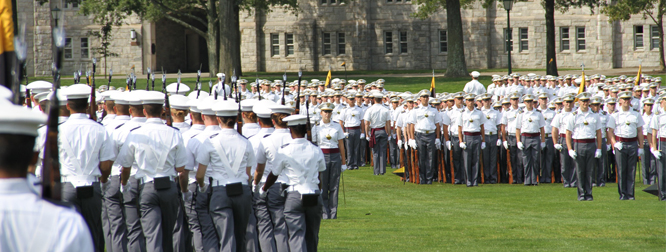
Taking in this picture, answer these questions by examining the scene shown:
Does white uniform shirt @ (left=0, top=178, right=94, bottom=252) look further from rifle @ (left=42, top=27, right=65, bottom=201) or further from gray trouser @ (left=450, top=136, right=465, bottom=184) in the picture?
gray trouser @ (left=450, top=136, right=465, bottom=184)

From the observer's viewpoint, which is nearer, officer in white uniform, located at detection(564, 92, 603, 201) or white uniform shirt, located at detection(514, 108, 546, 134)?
officer in white uniform, located at detection(564, 92, 603, 201)

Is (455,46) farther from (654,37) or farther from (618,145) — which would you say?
(618,145)

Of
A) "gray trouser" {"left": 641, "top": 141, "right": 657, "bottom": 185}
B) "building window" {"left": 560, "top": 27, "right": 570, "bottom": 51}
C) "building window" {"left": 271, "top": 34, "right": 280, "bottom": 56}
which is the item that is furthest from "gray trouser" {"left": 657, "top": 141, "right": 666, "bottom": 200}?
"building window" {"left": 271, "top": 34, "right": 280, "bottom": 56}

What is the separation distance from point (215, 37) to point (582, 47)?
916 inches

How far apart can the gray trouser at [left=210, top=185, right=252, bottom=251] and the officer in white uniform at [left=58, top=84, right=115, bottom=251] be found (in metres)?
1.16

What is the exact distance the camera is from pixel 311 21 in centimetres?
5031

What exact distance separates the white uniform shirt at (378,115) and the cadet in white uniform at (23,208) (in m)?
17.5

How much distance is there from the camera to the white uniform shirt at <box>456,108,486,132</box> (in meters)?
17.5

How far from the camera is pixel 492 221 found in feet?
39.7

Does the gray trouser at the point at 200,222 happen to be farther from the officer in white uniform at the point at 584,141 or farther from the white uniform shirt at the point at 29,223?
the officer in white uniform at the point at 584,141

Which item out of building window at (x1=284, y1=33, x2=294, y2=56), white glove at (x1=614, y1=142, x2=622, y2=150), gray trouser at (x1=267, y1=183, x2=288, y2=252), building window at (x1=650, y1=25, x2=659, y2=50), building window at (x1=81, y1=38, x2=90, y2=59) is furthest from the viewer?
building window at (x1=284, y1=33, x2=294, y2=56)

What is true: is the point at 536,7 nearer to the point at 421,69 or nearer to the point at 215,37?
the point at 421,69

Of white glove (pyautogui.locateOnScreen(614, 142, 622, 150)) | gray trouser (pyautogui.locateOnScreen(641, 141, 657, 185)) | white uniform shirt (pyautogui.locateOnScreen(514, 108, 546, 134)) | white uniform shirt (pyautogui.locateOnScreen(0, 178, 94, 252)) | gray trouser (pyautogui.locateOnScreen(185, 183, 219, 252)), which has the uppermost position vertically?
white uniform shirt (pyautogui.locateOnScreen(0, 178, 94, 252))

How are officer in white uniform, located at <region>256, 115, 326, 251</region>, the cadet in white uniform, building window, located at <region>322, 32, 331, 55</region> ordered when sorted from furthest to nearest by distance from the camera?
building window, located at <region>322, 32, 331, 55</region> < officer in white uniform, located at <region>256, 115, 326, 251</region> < the cadet in white uniform
